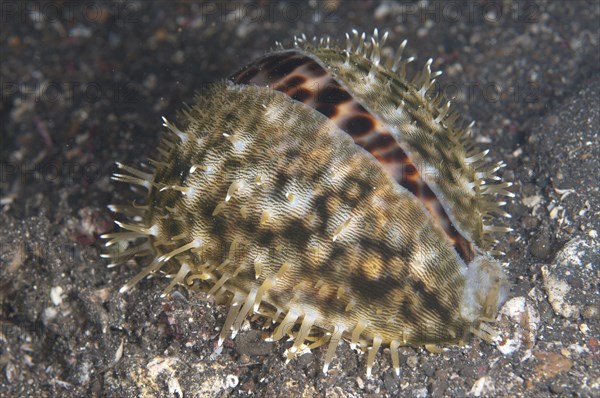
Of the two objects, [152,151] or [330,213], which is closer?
[330,213]

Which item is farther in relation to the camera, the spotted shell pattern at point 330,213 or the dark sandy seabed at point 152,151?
the dark sandy seabed at point 152,151

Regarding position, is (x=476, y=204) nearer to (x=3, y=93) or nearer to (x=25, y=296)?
(x=25, y=296)

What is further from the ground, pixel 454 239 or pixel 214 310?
pixel 454 239

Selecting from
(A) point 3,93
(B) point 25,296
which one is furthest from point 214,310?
(A) point 3,93

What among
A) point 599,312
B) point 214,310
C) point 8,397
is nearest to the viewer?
point 599,312

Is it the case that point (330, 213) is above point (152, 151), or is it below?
above
